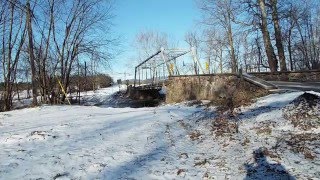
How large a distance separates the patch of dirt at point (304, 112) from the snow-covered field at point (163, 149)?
5.7 inches

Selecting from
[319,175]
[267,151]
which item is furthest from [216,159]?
[319,175]

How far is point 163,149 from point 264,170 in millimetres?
2141

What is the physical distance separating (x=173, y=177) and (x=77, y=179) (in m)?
1.45

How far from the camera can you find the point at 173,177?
17.1 feet

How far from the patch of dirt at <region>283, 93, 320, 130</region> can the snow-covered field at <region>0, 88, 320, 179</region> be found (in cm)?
14

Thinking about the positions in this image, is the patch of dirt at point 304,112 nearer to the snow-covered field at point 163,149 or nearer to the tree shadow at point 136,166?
the snow-covered field at point 163,149

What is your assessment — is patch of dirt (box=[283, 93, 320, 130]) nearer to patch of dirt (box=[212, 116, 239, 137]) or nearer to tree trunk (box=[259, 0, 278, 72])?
patch of dirt (box=[212, 116, 239, 137])

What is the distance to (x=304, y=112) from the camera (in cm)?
716

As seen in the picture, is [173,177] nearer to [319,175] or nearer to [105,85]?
[319,175]

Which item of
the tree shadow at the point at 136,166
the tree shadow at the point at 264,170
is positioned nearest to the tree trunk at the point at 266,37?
the tree shadow at the point at 136,166

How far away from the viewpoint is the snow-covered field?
17.3 ft

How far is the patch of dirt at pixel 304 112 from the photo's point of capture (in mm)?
6730

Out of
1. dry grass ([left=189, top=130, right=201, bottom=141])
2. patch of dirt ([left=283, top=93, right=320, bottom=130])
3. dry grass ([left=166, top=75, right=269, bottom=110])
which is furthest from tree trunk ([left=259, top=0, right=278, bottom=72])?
dry grass ([left=189, top=130, right=201, bottom=141])

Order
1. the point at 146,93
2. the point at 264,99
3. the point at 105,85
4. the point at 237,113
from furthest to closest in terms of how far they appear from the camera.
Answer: the point at 105,85 → the point at 146,93 → the point at 264,99 → the point at 237,113
